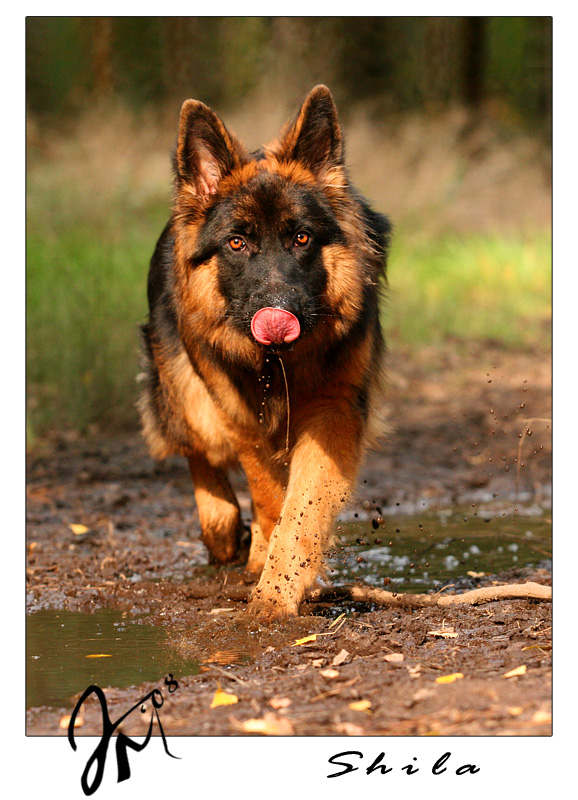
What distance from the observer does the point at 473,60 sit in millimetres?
19578

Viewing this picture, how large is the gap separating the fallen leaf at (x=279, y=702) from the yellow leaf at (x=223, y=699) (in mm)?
146

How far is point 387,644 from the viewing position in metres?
4.22

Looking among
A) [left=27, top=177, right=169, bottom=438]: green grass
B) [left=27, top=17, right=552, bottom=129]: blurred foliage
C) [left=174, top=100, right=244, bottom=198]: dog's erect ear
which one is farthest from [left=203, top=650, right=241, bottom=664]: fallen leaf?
[left=27, top=17, right=552, bottom=129]: blurred foliage

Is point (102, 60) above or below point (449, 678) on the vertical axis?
above

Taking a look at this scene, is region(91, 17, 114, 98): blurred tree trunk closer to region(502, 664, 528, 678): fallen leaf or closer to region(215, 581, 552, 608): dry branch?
region(215, 581, 552, 608): dry branch

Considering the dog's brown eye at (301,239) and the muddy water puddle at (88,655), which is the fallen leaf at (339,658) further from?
the dog's brown eye at (301,239)

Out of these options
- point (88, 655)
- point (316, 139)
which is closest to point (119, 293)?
point (316, 139)

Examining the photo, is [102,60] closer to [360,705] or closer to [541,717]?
[360,705]

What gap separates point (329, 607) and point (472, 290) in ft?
33.2

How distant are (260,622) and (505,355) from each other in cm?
835

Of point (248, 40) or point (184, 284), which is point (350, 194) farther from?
point (248, 40)

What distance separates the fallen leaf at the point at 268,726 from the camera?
10.8 feet
